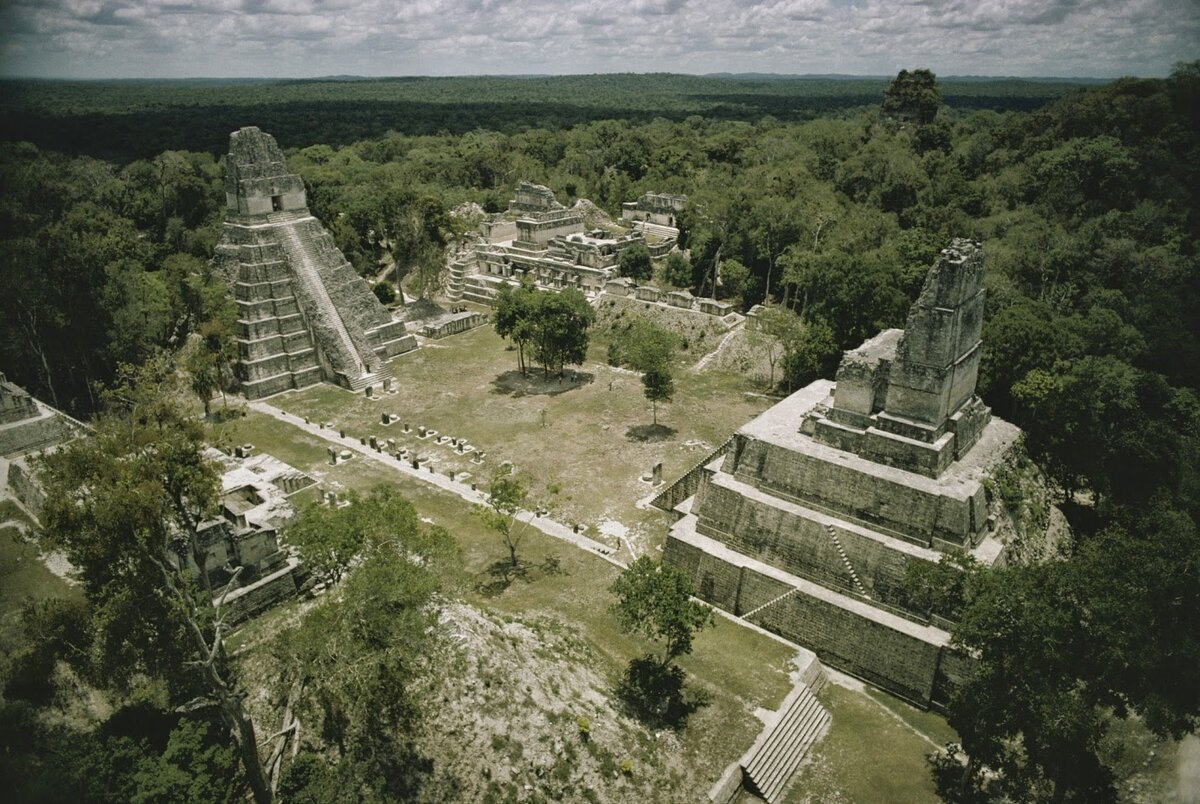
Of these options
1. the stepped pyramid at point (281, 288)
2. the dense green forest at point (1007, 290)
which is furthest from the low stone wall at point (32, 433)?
the stepped pyramid at point (281, 288)

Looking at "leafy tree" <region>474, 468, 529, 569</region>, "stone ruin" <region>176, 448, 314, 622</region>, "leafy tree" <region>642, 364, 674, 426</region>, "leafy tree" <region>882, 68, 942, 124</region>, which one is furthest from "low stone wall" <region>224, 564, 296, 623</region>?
"leafy tree" <region>882, 68, 942, 124</region>

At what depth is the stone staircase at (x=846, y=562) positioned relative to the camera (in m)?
20.4

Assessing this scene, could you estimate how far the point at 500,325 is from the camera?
127ft

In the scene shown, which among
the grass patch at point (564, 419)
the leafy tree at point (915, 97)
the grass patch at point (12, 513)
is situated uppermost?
the leafy tree at point (915, 97)

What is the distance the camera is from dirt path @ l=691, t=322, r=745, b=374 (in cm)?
4023

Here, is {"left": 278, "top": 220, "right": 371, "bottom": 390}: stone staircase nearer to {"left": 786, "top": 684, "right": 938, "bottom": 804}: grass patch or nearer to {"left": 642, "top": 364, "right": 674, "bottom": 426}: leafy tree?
{"left": 642, "top": 364, "right": 674, "bottom": 426}: leafy tree

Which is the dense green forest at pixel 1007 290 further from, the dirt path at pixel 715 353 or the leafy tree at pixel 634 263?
the dirt path at pixel 715 353

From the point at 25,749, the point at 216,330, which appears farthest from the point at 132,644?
the point at 216,330

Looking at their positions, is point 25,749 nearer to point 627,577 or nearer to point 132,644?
point 132,644

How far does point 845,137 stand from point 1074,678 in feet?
235

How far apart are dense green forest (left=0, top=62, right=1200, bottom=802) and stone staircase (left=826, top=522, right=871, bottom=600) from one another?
11.1 feet

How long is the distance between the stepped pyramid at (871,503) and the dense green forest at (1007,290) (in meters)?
2.67

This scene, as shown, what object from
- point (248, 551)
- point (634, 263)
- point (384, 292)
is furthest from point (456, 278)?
point (248, 551)

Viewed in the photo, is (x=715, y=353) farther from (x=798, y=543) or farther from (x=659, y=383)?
(x=798, y=543)
